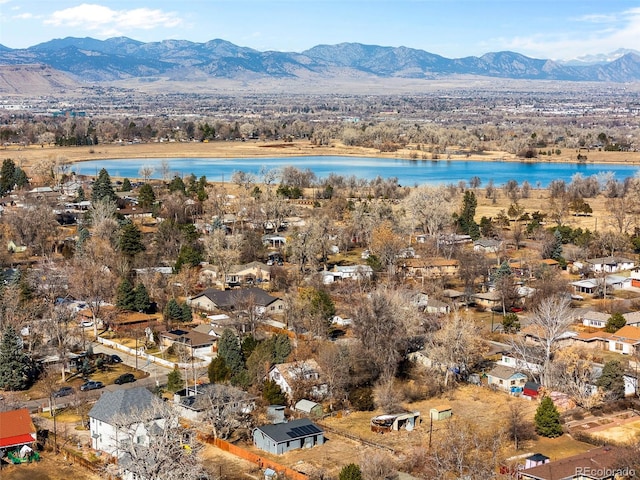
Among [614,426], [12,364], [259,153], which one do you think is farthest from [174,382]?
[259,153]

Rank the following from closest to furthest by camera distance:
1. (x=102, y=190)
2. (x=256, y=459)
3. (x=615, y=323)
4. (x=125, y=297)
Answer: (x=256, y=459) → (x=615, y=323) → (x=125, y=297) → (x=102, y=190)

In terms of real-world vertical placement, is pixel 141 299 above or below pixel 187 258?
below

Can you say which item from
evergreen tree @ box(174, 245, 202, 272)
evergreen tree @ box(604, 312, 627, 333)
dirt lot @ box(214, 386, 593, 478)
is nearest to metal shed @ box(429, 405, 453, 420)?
dirt lot @ box(214, 386, 593, 478)

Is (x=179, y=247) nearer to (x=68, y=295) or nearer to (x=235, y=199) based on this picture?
(x=68, y=295)

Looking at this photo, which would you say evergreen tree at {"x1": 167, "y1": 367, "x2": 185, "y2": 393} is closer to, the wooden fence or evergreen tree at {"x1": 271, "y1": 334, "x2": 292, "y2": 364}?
evergreen tree at {"x1": 271, "y1": 334, "x2": 292, "y2": 364}

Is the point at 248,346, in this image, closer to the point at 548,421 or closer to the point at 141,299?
the point at 141,299

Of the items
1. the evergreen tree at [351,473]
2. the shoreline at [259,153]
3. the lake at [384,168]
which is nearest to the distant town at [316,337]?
the evergreen tree at [351,473]
